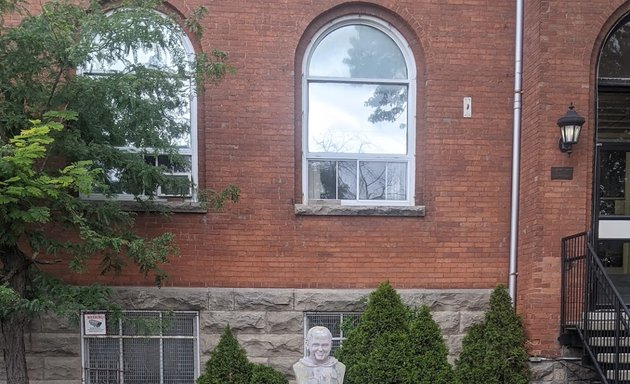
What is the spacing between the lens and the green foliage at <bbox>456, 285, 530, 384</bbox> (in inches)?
230

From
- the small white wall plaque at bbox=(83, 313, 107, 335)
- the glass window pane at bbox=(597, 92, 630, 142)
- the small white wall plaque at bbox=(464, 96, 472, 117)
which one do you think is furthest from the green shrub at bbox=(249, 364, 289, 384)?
the glass window pane at bbox=(597, 92, 630, 142)

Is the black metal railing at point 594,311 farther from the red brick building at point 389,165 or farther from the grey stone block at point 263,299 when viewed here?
the grey stone block at point 263,299

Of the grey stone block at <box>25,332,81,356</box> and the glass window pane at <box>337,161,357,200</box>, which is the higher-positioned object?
the glass window pane at <box>337,161,357,200</box>

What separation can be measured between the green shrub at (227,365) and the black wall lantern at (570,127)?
4.54m

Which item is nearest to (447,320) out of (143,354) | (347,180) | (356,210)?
(356,210)

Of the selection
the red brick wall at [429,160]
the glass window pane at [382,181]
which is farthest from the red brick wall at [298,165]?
the glass window pane at [382,181]

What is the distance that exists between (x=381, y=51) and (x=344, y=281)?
10.1 feet

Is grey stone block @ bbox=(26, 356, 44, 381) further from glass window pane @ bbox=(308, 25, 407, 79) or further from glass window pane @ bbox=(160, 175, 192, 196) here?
glass window pane @ bbox=(308, 25, 407, 79)

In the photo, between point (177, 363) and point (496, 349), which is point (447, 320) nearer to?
point (496, 349)

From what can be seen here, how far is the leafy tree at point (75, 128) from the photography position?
4223mm

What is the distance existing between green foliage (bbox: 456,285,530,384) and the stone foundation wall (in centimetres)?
21

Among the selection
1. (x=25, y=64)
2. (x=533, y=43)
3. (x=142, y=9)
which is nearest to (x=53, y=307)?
(x=25, y=64)

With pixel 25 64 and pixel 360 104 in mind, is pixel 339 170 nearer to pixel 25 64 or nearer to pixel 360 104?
pixel 360 104

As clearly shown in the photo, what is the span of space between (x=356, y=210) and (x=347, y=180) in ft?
1.59
